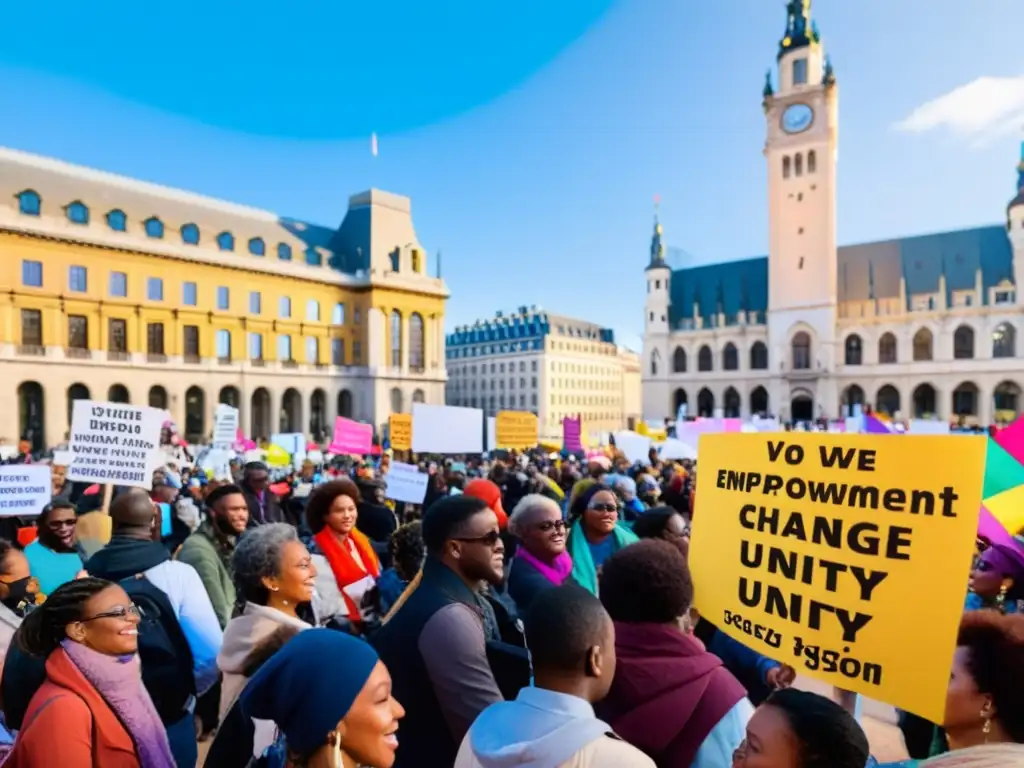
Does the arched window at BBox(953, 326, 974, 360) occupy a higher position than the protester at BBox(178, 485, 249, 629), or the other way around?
the arched window at BBox(953, 326, 974, 360)

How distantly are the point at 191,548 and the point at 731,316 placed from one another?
61329mm

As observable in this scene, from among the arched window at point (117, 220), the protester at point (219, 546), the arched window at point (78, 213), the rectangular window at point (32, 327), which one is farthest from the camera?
the arched window at point (117, 220)

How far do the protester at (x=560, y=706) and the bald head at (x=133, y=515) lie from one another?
2329 mm

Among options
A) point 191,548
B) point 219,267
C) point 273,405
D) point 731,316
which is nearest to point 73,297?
point 219,267

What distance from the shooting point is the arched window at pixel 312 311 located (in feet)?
143

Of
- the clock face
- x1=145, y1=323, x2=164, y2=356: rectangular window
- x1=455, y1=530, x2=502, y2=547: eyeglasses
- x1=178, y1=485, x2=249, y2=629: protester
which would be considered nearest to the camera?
x1=455, y1=530, x2=502, y2=547: eyeglasses

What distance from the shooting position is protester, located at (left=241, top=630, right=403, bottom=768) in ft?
5.23

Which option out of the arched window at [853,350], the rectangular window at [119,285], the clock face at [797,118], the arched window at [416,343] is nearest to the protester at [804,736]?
the rectangular window at [119,285]

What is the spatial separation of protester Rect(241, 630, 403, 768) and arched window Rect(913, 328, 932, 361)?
6007cm

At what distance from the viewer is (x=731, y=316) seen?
61.0 m

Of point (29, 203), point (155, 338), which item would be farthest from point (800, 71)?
point (29, 203)

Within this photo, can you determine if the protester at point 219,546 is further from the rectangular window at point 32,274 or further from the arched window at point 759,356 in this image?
the arched window at point 759,356

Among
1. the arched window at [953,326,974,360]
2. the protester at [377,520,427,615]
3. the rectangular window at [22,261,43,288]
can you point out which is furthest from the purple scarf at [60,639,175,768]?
the arched window at [953,326,974,360]

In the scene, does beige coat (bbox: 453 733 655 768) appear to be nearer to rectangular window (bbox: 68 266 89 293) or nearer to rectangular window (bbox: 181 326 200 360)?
rectangular window (bbox: 68 266 89 293)
